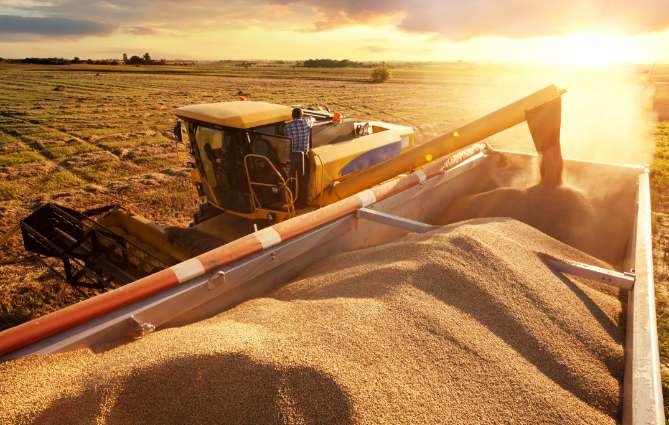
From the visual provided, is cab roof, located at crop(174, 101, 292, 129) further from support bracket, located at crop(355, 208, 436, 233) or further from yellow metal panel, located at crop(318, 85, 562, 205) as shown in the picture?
support bracket, located at crop(355, 208, 436, 233)

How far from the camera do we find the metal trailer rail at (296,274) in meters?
2.01

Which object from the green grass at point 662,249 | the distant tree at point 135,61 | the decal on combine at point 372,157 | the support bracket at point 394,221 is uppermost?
the distant tree at point 135,61

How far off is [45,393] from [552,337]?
8.25 ft

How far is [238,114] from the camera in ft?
13.4

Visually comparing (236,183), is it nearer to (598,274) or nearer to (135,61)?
(598,274)

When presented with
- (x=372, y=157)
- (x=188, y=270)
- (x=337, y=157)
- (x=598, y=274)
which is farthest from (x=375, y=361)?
(x=372, y=157)

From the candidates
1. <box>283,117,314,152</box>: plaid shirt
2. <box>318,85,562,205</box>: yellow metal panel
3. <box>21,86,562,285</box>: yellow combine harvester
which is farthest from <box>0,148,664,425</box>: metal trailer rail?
<box>283,117,314,152</box>: plaid shirt

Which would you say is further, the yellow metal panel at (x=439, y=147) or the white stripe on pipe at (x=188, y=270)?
the yellow metal panel at (x=439, y=147)

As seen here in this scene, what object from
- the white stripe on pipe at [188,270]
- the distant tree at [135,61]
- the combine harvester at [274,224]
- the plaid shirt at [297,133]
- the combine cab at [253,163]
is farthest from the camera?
the distant tree at [135,61]

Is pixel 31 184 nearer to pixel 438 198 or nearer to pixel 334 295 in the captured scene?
pixel 438 198

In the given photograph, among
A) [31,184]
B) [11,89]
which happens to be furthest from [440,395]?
[11,89]

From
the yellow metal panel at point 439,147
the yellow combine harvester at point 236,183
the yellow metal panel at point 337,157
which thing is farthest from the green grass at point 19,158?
the yellow metal panel at point 439,147

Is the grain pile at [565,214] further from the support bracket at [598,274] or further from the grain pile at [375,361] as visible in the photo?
the grain pile at [375,361]

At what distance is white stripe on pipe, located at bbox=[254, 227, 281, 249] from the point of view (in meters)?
2.95
